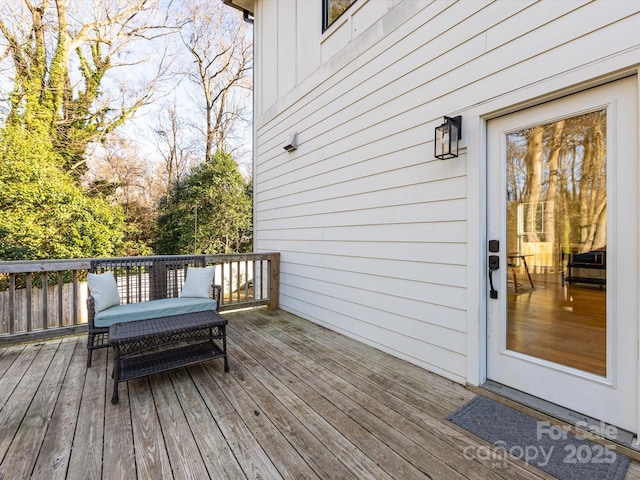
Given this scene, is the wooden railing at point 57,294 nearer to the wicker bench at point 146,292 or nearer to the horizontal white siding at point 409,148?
the wicker bench at point 146,292

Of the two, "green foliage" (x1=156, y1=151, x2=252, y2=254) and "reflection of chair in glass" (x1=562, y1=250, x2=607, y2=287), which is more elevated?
"green foliage" (x1=156, y1=151, x2=252, y2=254)

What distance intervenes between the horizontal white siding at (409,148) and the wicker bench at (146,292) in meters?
1.56

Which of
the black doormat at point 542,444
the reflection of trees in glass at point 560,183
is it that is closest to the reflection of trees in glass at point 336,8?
the reflection of trees in glass at point 560,183

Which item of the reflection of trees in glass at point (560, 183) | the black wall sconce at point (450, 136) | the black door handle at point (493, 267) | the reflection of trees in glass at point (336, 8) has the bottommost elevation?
the black door handle at point (493, 267)

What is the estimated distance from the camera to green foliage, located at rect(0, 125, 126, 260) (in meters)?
6.05

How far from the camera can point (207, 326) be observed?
8.69 feet

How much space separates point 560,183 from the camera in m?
2.05

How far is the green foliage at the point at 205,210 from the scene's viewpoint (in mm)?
9406

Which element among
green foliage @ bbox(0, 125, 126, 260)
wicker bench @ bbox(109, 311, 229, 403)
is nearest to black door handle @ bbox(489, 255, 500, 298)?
wicker bench @ bbox(109, 311, 229, 403)

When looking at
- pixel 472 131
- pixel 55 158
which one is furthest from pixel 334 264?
pixel 55 158

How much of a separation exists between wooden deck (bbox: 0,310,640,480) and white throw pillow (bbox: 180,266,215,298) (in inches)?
38.3

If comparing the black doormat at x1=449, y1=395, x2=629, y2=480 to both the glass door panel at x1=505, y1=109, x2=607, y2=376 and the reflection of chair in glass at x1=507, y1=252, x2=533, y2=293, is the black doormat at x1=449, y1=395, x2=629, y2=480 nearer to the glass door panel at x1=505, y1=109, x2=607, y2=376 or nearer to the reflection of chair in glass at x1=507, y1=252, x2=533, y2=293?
the glass door panel at x1=505, y1=109, x2=607, y2=376

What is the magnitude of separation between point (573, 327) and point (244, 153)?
39.4 ft

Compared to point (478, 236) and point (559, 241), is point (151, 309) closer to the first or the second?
point (478, 236)
